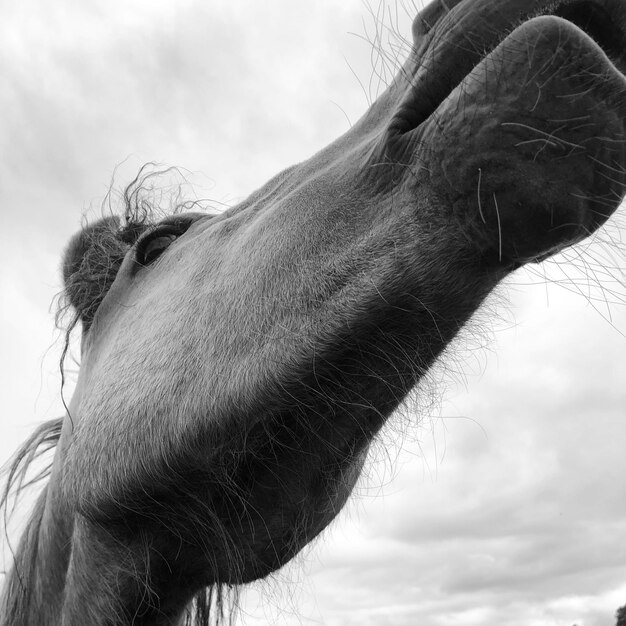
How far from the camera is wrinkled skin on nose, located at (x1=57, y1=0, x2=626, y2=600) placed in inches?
43.4

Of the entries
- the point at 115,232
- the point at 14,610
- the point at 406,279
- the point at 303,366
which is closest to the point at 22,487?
the point at 14,610

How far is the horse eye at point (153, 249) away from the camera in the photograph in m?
2.47

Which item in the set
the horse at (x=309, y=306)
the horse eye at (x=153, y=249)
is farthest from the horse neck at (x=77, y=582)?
the horse eye at (x=153, y=249)

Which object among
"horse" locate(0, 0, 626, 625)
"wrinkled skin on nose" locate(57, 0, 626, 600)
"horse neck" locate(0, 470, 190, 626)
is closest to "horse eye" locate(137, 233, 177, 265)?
"horse" locate(0, 0, 626, 625)

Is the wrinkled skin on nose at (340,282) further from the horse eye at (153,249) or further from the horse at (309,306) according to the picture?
the horse eye at (153,249)

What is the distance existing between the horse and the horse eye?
10mm

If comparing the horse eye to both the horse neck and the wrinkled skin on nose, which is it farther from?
the horse neck

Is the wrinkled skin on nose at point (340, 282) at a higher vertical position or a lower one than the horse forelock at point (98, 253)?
lower

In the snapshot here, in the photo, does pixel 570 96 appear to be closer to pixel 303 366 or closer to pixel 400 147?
pixel 400 147

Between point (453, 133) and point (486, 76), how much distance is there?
0.34 ft

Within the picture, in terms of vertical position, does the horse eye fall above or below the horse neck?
above

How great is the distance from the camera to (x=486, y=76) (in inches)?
43.8

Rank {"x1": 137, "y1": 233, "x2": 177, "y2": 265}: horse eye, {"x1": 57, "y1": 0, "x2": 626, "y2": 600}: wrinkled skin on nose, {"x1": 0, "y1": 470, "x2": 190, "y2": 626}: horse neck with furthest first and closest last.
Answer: {"x1": 137, "y1": 233, "x2": 177, "y2": 265}: horse eye < {"x1": 0, "y1": 470, "x2": 190, "y2": 626}: horse neck < {"x1": 57, "y1": 0, "x2": 626, "y2": 600}: wrinkled skin on nose

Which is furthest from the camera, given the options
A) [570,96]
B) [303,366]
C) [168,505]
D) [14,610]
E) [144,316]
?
[14,610]
